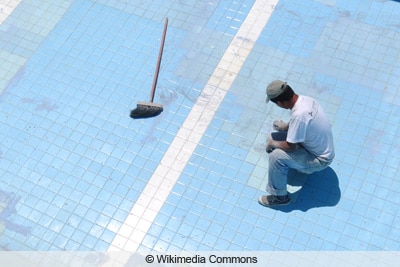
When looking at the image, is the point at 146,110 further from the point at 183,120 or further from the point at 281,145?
the point at 281,145

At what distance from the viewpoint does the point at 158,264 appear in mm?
5723

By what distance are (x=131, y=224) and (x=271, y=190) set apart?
1.60 meters

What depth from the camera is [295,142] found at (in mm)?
5242

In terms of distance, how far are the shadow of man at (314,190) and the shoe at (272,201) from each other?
75 mm

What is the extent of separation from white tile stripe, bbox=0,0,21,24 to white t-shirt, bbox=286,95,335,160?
469cm

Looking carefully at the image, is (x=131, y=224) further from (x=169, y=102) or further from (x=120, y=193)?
(x=169, y=102)

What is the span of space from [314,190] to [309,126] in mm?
1235

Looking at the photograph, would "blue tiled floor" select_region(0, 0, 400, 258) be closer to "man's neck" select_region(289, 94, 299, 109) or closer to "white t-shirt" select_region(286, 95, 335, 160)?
"white t-shirt" select_region(286, 95, 335, 160)

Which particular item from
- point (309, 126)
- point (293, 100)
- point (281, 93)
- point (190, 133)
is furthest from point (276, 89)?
point (190, 133)

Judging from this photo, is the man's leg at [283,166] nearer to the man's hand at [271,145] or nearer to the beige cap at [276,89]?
the man's hand at [271,145]

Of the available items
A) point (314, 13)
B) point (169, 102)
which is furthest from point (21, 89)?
point (314, 13)

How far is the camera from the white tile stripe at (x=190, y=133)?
19.5 feet

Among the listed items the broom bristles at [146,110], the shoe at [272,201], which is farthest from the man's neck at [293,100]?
the broom bristles at [146,110]

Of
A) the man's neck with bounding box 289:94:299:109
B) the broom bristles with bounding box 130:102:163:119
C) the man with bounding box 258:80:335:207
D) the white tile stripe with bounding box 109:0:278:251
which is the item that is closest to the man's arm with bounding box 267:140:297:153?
the man with bounding box 258:80:335:207
